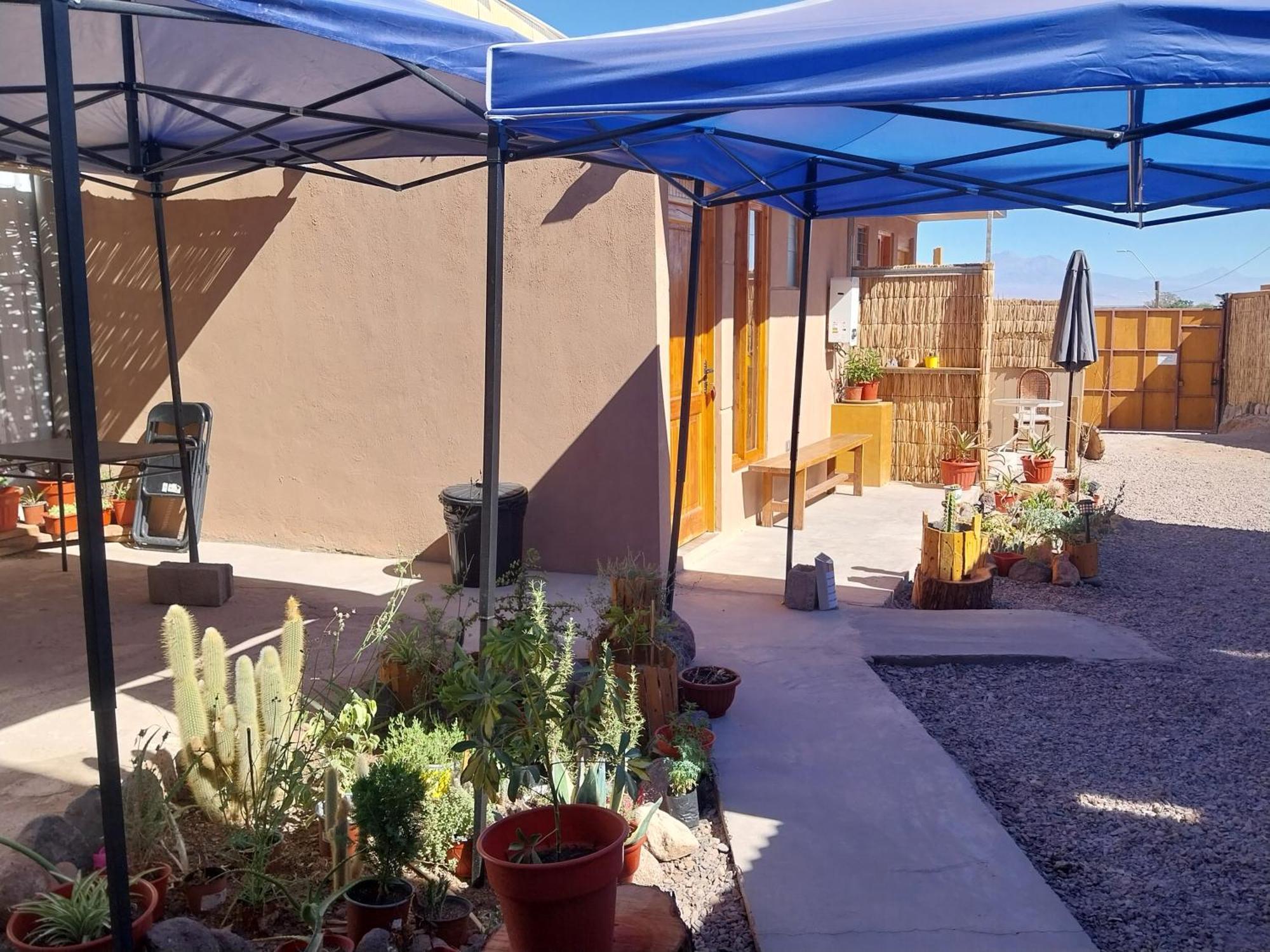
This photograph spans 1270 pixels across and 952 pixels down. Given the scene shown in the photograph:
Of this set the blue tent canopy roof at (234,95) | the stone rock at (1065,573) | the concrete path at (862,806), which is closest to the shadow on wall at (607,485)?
the concrete path at (862,806)

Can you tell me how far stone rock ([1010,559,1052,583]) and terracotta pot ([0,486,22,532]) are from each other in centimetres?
685

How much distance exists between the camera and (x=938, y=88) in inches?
88.0

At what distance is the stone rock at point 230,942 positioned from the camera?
7.44 ft

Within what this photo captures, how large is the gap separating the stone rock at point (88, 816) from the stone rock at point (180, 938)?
2.29ft

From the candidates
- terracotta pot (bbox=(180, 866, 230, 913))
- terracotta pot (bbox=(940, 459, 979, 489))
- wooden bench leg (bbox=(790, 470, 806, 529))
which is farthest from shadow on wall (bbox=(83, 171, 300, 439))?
terracotta pot (bbox=(940, 459, 979, 489))

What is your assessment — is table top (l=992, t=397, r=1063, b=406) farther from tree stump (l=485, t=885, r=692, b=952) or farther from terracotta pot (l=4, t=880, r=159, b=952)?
terracotta pot (l=4, t=880, r=159, b=952)

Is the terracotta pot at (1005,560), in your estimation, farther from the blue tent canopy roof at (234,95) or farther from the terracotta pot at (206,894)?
the terracotta pot at (206,894)

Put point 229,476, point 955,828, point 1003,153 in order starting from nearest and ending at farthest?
point 955,828, point 1003,153, point 229,476

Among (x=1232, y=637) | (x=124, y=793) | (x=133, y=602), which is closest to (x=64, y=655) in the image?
(x=133, y=602)

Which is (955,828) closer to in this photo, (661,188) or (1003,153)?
(1003,153)

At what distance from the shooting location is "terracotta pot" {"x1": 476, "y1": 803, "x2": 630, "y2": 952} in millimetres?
2219

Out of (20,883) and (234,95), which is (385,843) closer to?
(20,883)

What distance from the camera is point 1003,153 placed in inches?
154

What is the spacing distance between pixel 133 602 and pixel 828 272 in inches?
269
